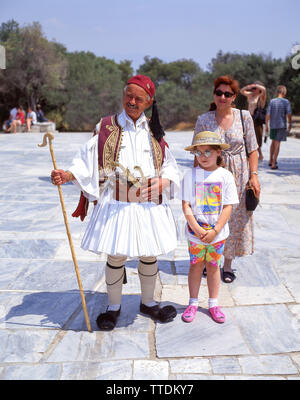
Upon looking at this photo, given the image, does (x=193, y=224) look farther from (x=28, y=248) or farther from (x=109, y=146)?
(x=28, y=248)

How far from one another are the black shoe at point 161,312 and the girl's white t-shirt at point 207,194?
0.63m

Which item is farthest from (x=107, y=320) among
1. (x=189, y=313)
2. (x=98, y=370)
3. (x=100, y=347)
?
(x=189, y=313)

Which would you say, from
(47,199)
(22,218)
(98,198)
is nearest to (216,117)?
(98,198)

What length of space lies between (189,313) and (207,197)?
949mm

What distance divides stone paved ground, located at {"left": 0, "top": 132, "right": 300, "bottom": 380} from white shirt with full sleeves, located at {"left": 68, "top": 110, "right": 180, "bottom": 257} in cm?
69

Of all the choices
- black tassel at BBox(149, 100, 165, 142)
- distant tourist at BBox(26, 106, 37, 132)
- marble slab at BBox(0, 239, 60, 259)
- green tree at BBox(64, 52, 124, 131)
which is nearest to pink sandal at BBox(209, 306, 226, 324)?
black tassel at BBox(149, 100, 165, 142)

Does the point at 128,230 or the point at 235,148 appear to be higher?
the point at 235,148

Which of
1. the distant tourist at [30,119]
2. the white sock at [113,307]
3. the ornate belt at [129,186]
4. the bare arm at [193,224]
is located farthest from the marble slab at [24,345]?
the distant tourist at [30,119]

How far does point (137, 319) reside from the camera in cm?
350

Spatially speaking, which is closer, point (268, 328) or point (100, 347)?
point (100, 347)

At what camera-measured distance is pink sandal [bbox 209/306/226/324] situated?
3424 mm

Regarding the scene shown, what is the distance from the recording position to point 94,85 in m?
36.0

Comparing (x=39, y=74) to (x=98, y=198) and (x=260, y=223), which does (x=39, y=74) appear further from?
(x=98, y=198)

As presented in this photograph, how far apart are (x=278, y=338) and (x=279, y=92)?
7756 mm
